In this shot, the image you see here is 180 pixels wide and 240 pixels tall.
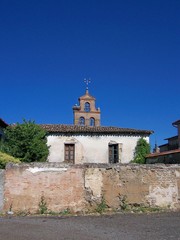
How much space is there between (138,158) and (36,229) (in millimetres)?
20502

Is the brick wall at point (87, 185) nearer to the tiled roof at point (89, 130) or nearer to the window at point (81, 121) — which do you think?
the tiled roof at point (89, 130)

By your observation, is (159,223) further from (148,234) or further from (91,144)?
(91,144)

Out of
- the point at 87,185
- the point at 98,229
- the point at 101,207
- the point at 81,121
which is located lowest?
the point at 98,229

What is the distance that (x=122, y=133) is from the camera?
3002 cm

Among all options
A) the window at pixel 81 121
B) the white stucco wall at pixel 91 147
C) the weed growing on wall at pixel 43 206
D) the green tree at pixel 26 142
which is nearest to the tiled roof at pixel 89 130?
the white stucco wall at pixel 91 147

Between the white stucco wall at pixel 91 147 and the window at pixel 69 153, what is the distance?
12.5 inches

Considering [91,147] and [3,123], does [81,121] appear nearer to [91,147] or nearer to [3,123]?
[91,147]

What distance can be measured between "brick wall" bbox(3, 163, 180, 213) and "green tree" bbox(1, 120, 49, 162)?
11843 mm

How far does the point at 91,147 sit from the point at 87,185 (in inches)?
608

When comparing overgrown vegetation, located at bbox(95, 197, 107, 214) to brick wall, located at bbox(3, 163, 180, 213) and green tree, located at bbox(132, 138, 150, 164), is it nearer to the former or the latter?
brick wall, located at bbox(3, 163, 180, 213)

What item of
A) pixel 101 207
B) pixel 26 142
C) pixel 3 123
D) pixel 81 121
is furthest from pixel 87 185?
pixel 81 121

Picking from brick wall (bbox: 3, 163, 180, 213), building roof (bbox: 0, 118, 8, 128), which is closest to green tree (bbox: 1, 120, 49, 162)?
building roof (bbox: 0, 118, 8, 128)

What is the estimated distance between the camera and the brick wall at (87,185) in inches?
539

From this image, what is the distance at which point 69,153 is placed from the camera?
29562mm
